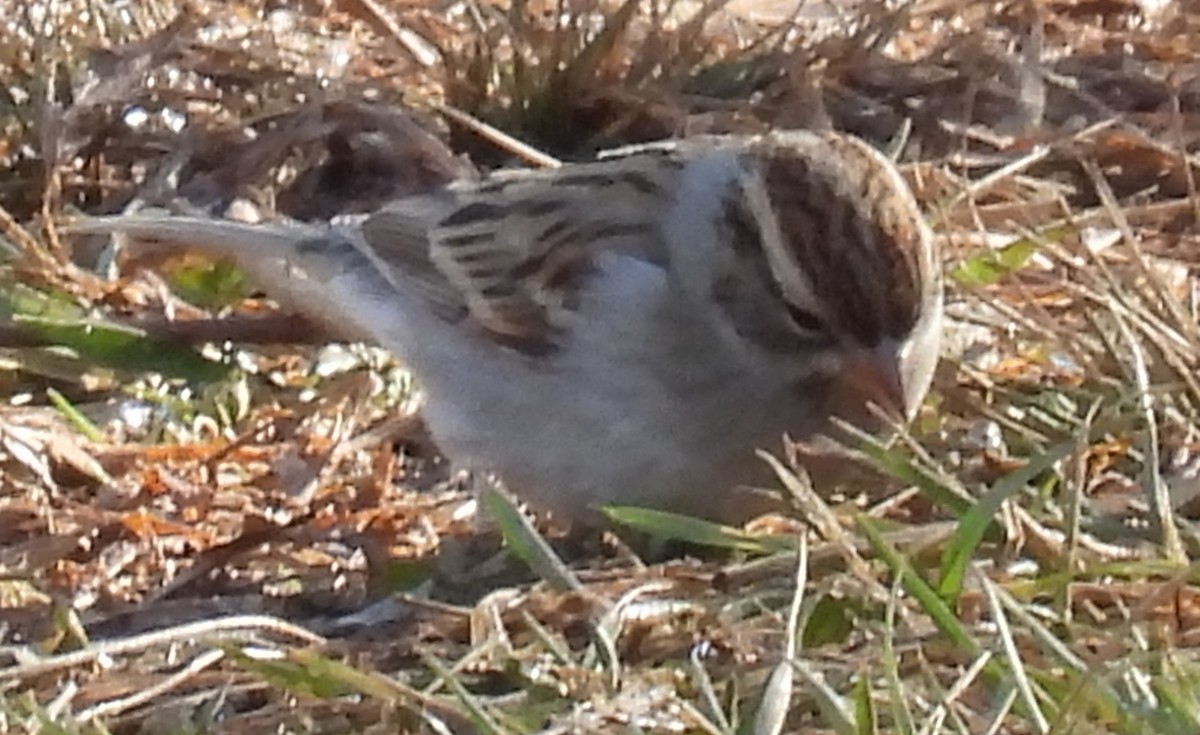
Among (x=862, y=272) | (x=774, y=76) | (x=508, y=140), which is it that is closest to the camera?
(x=862, y=272)

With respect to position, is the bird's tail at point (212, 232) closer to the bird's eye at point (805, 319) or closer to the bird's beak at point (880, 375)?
the bird's eye at point (805, 319)

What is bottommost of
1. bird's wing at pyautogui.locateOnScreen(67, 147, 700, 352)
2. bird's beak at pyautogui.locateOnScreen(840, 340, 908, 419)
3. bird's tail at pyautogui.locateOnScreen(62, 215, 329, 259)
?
bird's tail at pyautogui.locateOnScreen(62, 215, 329, 259)

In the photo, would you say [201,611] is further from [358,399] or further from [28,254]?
[28,254]

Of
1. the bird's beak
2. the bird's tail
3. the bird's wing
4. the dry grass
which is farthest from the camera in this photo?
the bird's tail

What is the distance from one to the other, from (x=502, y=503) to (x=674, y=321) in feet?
1.75

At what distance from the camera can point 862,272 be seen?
3293mm

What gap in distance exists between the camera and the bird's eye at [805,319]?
3371 millimetres

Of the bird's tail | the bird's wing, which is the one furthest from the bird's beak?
the bird's tail

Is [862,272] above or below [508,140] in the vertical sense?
above

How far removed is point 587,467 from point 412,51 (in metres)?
1.78

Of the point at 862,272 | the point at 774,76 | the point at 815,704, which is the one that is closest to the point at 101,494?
the point at 862,272

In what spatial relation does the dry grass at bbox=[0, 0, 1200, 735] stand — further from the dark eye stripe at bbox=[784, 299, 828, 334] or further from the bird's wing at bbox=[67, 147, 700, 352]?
the dark eye stripe at bbox=[784, 299, 828, 334]

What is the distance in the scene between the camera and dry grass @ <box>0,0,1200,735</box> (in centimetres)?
275

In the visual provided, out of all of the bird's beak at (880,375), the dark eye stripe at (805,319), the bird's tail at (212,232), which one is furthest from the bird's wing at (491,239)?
the bird's beak at (880,375)
